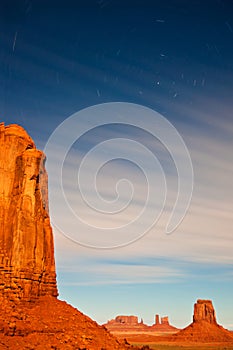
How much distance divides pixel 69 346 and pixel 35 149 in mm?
26662

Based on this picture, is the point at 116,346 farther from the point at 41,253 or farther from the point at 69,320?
the point at 41,253

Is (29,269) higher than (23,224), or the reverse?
(23,224)

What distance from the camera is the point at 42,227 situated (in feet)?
194

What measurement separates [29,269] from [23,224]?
18.6 feet

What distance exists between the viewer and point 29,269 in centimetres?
5494

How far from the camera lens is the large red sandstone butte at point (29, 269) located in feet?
154

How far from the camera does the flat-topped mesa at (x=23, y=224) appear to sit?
53469mm

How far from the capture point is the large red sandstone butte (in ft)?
154

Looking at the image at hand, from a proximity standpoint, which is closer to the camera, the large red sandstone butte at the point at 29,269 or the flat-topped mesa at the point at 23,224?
the large red sandstone butte at the point at 29,269

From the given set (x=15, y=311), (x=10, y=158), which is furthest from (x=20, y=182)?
(x=15, y=311)

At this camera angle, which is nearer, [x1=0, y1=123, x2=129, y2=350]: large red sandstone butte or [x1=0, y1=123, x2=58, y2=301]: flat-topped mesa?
[x1=0, y1=123, x2=129, y2=350]: large red sandstone butte

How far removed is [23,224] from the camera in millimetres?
55969

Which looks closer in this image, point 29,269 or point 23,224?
point 29,269

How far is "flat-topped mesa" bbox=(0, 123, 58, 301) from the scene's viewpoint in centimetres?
5347
